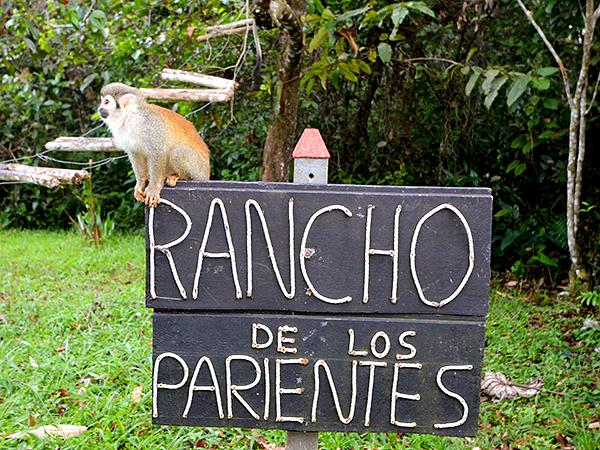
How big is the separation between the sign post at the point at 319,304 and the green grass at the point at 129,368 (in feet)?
3.99

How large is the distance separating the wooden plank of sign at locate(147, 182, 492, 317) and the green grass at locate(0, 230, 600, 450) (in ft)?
4.46

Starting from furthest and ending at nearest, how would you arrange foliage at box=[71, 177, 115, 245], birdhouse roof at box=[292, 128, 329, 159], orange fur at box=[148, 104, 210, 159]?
1. foliage at box=[71, 177, 115, 245]
2. orange fur at box=[148, 104, 210, 159]
3. birdhouse roof at box=[292, 128, 329, 159]

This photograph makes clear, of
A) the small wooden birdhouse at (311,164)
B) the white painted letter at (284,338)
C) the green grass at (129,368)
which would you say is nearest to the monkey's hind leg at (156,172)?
the small wooden birdhouse at (311,164)

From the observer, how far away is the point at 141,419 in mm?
3027

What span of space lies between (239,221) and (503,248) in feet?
14.0

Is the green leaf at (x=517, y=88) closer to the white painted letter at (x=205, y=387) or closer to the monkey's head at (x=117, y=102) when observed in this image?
the monkey's head at (x=117, y=102)

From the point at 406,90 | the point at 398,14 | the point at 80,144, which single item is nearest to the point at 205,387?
the point at 80,144

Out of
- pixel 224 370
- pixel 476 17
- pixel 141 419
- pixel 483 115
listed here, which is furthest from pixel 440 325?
pixel 483 115

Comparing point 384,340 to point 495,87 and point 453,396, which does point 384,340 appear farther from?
point 495,87

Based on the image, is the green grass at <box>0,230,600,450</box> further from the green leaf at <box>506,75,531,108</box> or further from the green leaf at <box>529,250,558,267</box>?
the green leaf at <box>506,75,531,108</box>

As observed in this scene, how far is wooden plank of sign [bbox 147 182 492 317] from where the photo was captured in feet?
5.67

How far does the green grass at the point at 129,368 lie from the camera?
9.75 ft

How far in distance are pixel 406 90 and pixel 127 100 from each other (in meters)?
4.15

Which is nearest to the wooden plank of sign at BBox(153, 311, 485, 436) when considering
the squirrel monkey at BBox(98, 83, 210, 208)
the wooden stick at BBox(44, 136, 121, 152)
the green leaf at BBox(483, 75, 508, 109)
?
the squirrel monkey at BBox(98, 83, 210, 208)
